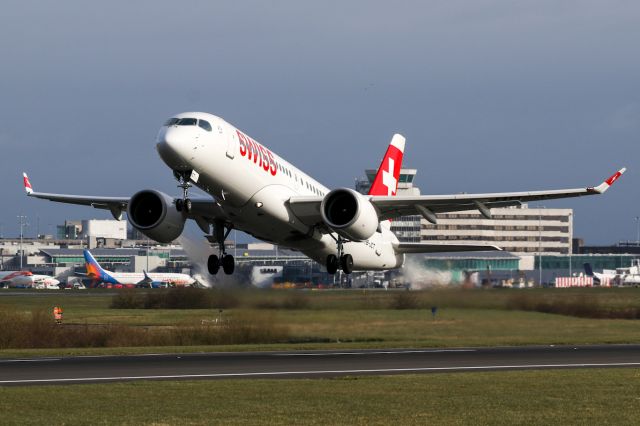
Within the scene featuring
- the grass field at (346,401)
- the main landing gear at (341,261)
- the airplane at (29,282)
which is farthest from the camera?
the airplane at (29,282)

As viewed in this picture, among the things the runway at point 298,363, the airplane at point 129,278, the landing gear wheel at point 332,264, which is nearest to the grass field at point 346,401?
the runway at point 298,363

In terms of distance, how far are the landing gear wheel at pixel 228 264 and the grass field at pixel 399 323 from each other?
3013 millimetres

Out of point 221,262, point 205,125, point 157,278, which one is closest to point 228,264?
point 221,262

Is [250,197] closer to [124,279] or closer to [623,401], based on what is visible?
[623,401]

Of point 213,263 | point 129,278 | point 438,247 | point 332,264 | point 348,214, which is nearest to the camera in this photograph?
point 348,214

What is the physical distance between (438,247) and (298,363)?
1560 cm

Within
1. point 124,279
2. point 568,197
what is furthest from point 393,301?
point 124,279

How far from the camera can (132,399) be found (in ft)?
84.3

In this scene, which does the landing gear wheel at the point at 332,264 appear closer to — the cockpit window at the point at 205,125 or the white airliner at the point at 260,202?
the white airliner at the point at 260,202

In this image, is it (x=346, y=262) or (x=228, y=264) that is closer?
(x=346, y=262)

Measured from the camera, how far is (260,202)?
1581 inches

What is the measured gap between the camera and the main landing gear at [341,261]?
4528cm

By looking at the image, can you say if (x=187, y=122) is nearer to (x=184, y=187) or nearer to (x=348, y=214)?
(x=184, y=187)

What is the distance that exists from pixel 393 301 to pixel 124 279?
79975 mm
